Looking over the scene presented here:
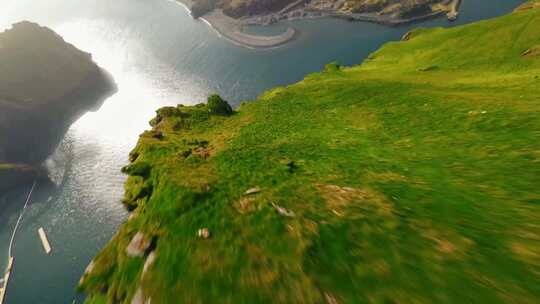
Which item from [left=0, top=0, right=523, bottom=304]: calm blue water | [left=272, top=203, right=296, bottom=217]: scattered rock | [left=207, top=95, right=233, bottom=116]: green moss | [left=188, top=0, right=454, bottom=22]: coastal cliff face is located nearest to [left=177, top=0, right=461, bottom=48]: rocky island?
[left=188, top=0, right=454, bottom=22]: coastal cliff face

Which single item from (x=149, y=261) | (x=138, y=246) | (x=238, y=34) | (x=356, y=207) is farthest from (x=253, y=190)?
(x=238, y=34)

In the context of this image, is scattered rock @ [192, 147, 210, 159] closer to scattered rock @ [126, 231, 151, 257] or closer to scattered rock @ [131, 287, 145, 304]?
scattered rock @ [126, 231, 151, 257]

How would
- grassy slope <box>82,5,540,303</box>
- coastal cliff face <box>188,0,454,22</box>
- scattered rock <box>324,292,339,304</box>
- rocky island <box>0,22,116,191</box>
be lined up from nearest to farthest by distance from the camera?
scattered rock <box>324,292,339,304</box>, grassy slope <box>82,5,540,303</box>, rocky island <box>0,22,116,191</box>, coastal cliff face <box>188,0,454,22</box>

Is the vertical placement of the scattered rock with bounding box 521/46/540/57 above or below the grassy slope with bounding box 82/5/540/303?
above

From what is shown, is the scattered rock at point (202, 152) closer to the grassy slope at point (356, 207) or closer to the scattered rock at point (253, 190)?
the grassy slope at point (356, 207)

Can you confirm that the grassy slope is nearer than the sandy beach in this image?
Yes

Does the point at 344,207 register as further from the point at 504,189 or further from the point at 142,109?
the point at 142,109

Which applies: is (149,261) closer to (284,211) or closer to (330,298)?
(284,211)
